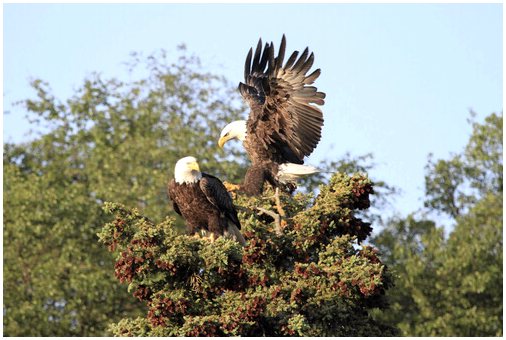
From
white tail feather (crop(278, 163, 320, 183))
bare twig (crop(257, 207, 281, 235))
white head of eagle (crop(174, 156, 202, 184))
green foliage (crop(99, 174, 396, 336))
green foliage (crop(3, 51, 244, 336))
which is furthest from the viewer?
green foliage (crop(3, 51, 244, 336))

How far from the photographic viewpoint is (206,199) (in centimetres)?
1362

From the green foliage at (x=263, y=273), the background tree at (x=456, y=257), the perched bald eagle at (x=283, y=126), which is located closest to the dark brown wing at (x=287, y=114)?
the perched bald eagle at (x=283, y=126)

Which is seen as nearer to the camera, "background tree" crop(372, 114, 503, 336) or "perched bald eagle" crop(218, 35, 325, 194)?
"perched bald eagle" crop(218, 35, 325, 194)

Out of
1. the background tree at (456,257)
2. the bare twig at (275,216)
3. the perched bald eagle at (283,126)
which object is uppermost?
the background tree at (456,257)

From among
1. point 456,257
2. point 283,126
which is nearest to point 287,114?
point 283,126

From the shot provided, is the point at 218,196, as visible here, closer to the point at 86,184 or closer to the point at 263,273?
the point at 263,273

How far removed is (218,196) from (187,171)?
40cm

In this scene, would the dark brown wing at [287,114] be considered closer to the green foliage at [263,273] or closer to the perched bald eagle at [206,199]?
the green foliage at [263,273]

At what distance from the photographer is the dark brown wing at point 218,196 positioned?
13.5 meters

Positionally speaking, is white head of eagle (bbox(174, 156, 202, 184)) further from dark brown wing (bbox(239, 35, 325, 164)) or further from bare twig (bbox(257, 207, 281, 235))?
dark brown wing (bbox(239, 35, 325, 164))

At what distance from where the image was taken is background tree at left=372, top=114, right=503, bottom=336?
92.0ft

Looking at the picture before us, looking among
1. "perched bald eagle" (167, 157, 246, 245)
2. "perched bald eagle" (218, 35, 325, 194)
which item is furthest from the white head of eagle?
"perched bald eagle" (218, 35, 325, 194)

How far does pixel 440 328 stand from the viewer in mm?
27672

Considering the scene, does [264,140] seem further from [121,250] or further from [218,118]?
[218,118]
